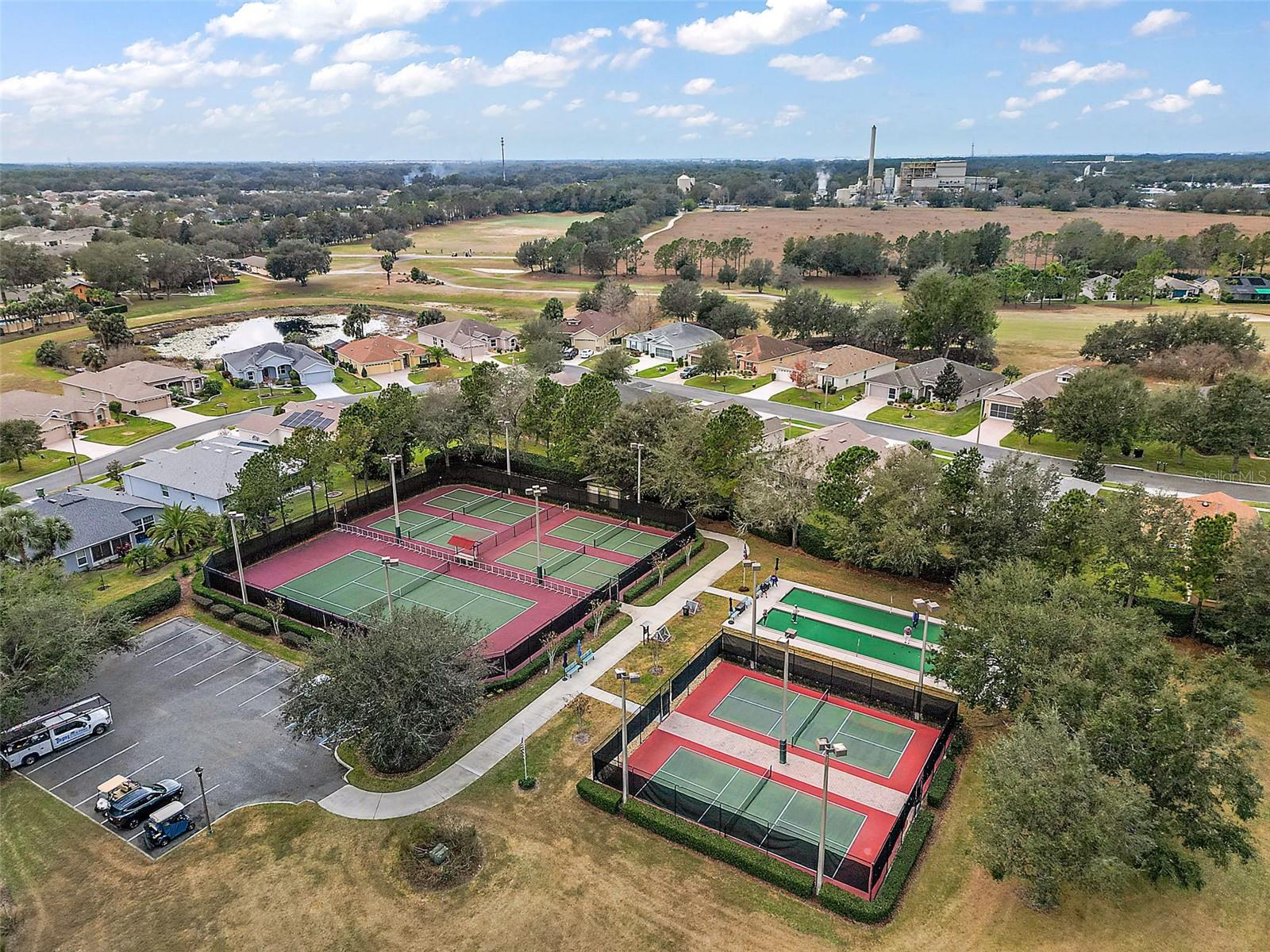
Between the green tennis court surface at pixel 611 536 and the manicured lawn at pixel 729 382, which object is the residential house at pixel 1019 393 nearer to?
the manicured lawn at pixel 729 382

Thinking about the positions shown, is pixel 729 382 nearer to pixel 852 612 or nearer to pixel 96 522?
pixel 852 612

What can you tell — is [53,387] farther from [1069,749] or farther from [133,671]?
[1069,749]

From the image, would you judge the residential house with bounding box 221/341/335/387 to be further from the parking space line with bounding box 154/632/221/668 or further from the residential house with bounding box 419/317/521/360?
the parking space line with bounding box 154/632/221/668

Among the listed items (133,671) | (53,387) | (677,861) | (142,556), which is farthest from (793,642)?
(53,387)

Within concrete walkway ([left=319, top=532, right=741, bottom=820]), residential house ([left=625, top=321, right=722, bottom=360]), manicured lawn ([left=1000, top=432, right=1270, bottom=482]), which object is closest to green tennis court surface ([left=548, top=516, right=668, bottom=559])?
concrete walkway ([left=319, top=532, right=741, bottom=820])

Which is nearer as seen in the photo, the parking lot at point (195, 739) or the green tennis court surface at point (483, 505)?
the parking lot at point (195, 739)

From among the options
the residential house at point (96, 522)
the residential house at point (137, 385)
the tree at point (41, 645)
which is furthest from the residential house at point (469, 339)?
the tree at point (41, 645)
